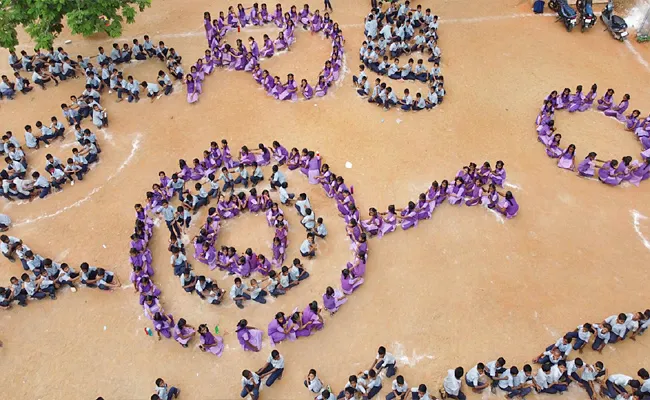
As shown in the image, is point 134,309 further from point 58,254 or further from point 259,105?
point 259,105

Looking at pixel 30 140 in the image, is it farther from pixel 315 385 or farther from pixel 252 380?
pixel 315 385

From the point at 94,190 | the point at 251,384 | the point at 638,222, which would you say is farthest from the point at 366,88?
the point at 251,384

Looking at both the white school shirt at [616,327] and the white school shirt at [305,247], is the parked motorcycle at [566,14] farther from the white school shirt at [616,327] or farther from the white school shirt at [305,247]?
the white school shirt at [305,247]

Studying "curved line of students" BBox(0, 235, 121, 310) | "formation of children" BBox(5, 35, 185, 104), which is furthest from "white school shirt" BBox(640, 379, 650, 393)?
"formation of children" BBox(5, 35, 185, 104)

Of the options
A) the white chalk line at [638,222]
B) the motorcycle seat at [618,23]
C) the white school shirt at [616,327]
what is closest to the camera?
the white school shirt at [616,327]

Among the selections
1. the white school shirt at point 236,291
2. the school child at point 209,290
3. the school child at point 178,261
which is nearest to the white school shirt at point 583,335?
the white school shirt at point 236,291

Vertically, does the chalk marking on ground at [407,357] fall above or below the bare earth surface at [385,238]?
below
